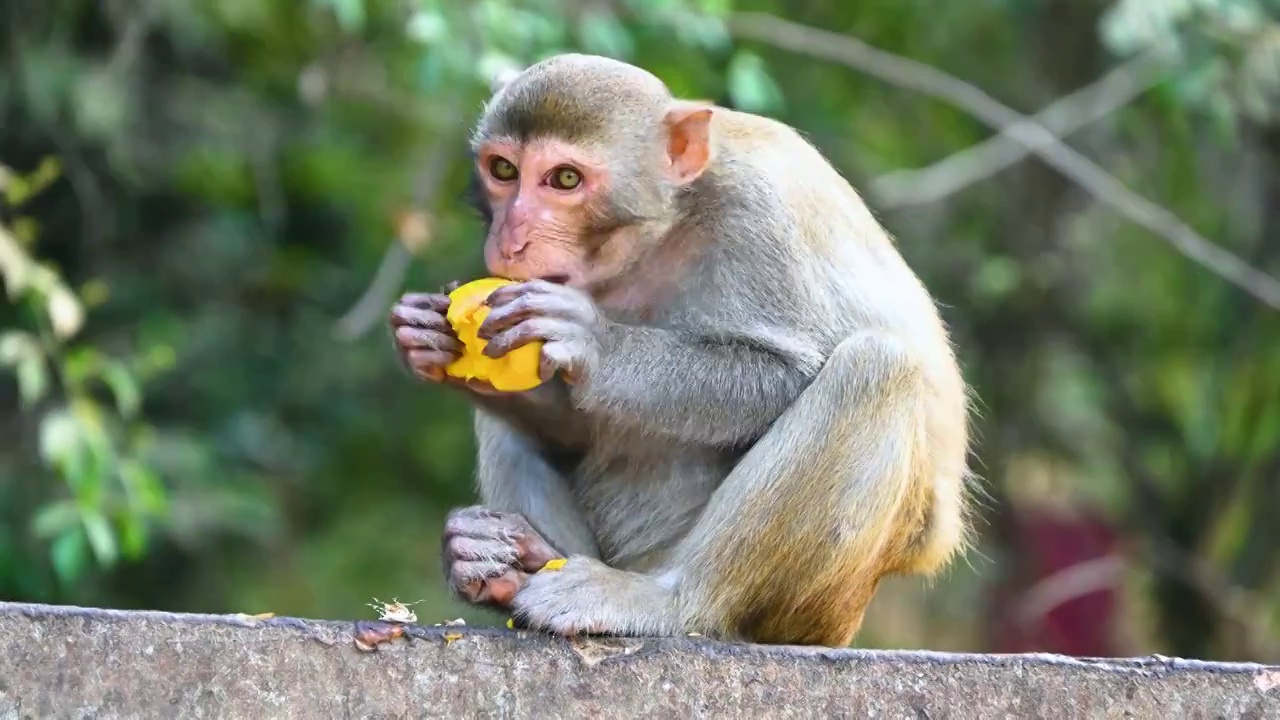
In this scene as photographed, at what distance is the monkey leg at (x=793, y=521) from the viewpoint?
12.4 ft

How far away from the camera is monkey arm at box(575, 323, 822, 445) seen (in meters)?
3.96

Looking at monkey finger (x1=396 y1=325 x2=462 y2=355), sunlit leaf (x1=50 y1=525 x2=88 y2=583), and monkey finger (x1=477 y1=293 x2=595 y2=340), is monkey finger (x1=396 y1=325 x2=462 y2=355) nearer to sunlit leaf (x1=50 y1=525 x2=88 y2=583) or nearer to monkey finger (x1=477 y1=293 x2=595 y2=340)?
monkey finger (x1=477 y1=293 x2=595 y2=340)

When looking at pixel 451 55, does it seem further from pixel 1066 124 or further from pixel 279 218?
pixel 1066 124

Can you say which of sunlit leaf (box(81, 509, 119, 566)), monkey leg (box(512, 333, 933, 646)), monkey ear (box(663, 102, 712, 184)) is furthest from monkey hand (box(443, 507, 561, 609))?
sunlit leaf (box(81, 509, 119, 566))

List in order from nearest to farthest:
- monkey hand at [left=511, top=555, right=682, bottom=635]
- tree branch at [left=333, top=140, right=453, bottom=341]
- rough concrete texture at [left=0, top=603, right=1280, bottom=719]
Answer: rough concrete texture at [left=0, top=603, right=1280, bottom=719] → monkey hand at [left=511, top=555, right=682, bottom=635] → tree branch at [left=333, top=140, right=453, bottom=341]

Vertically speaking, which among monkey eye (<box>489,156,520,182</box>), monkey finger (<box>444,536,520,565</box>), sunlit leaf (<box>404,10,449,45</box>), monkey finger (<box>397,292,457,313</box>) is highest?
sunlit leaf (<box>404,10,449,45</box>)

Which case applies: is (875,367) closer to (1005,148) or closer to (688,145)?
(688,145)

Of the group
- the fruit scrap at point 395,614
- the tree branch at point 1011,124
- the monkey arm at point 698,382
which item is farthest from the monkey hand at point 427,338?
the tree branch at point 1011,124

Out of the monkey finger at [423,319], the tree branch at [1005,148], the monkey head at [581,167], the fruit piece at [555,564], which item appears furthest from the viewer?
the tree branch at [1005,148]

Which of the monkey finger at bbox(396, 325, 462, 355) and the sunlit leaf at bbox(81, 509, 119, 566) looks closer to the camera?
the monkey finger at bbox(396, 325, 462, 355)

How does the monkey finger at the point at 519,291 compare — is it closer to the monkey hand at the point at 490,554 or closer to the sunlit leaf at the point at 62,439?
the monkey hand at the point at 490,554

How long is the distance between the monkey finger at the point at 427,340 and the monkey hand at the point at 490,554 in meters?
0.40

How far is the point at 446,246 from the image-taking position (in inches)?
324

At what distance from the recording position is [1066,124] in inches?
316
